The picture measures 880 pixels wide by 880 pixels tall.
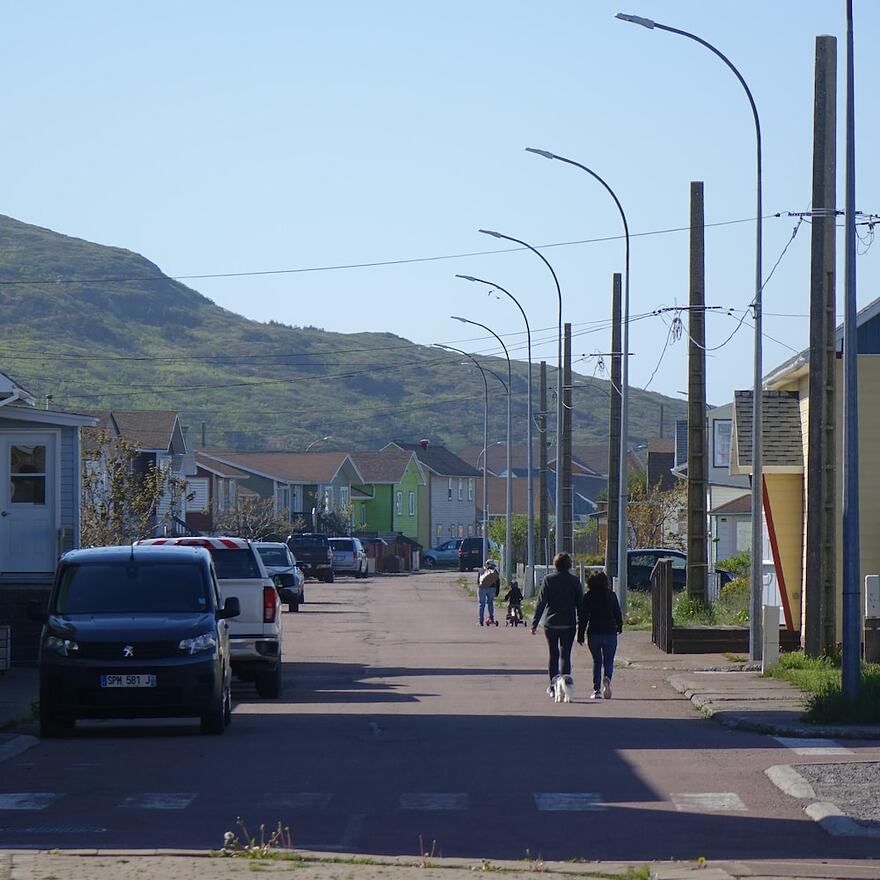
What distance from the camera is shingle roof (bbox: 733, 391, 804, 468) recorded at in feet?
85.4

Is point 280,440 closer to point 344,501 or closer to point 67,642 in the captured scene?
point 344,501

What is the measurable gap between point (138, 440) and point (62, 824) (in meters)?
60.2

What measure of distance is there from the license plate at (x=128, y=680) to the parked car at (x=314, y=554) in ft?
164

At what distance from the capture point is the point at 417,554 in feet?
319

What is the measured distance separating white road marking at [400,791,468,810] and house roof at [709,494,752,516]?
50630mm

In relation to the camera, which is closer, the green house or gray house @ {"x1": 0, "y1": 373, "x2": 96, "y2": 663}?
gray house @ {"x1": 0, "y1": 373, "x2": 96, "y2": 663}

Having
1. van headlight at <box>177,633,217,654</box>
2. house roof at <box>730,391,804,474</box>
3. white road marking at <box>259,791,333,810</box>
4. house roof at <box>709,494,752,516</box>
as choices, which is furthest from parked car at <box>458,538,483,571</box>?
white road marking at <box>259,791,333,810</box>

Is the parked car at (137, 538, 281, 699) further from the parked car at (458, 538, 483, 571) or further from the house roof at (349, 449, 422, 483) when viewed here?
the house roof at (349, 449, 422, 483)

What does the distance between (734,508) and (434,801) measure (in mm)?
51905

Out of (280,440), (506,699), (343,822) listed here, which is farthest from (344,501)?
(343,822)

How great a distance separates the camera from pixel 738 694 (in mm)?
19484

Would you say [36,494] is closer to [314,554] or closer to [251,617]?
[251,617]

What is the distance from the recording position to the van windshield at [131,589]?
16.5 m

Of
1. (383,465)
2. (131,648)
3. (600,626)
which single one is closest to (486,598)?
(600,626)
